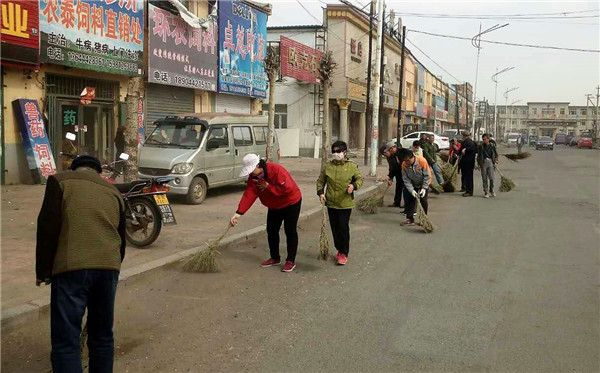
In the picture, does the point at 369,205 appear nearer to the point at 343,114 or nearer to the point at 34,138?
the point at 34,138

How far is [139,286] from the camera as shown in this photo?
5852mm

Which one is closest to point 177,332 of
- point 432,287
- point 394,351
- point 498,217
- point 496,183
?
point 394,351

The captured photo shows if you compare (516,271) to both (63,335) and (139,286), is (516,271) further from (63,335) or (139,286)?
(63,335)

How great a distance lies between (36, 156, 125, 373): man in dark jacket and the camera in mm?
3180

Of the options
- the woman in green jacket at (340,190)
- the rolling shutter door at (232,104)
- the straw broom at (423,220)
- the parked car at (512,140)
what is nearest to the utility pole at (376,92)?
the rolling shutter door at (232,104)

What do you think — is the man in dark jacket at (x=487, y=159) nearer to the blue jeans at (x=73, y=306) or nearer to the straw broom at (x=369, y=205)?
the straw broom at (x=369, y=205)

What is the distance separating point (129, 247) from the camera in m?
7.41

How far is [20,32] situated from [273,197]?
28.5 ft

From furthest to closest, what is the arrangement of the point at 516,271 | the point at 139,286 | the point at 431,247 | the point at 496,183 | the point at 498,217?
the point at 496,183 < the point at 498,217 < the point at 431,247 < the point at 516,271 < the point at 139,286

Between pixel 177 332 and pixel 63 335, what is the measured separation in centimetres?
148

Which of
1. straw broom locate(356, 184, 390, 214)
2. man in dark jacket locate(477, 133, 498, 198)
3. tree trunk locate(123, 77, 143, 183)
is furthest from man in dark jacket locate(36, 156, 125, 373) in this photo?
man in dark jacket locate(477, 133, 498, 198)

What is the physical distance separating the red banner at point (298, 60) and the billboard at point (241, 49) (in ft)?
5.50

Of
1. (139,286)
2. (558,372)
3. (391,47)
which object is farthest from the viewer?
(391,47)

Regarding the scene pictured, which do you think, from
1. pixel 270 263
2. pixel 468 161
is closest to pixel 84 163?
pixel 270 263
